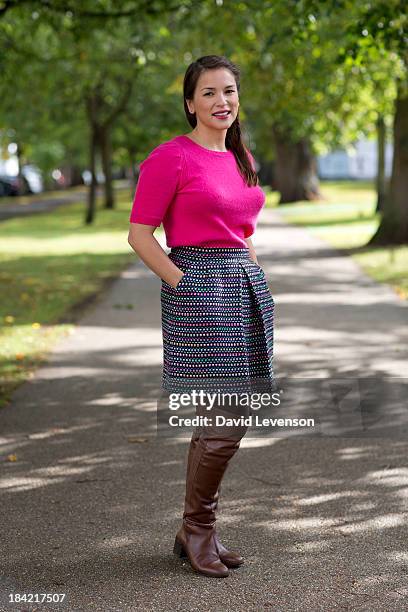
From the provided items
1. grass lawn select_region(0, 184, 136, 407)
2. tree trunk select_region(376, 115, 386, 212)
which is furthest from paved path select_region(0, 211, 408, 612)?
tree trunk select_region(376, 115, 386, 212)

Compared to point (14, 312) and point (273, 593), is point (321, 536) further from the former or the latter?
point (14, 312)

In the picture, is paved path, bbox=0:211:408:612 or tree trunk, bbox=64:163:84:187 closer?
paved path, bbox=0:211:408:612

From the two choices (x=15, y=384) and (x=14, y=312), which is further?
(x=14, y=312)

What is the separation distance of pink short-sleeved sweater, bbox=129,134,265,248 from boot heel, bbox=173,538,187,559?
117cm

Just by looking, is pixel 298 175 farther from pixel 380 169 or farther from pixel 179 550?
pixel 179 550

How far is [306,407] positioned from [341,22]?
396 inches

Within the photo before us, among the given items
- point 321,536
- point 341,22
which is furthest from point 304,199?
point 321,536

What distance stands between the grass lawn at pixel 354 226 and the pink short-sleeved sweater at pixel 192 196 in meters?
9.18

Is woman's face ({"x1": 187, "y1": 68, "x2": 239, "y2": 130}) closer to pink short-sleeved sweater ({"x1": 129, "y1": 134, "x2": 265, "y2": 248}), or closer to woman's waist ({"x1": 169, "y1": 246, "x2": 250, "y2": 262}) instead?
pink short-sleeved sweater ({"x1": 129, "y1": 134, "x2": 265, "y2": 248})

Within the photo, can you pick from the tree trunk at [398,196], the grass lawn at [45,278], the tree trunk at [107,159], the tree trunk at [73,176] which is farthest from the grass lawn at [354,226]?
the tree trunk at [73,176]

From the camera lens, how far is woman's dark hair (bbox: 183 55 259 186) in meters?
3.96

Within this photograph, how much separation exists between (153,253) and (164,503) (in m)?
1.52

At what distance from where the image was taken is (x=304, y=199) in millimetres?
44312

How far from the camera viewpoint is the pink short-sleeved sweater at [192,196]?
12.5 ft
